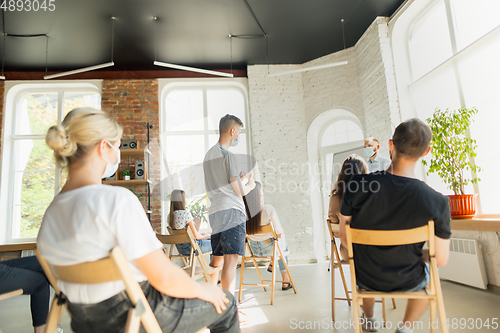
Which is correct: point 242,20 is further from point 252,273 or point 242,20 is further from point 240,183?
point 252,273

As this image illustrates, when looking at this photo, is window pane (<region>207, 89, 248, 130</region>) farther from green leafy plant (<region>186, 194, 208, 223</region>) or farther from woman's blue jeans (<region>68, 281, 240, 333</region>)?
woman's blue jeans (<region>68, 281, 240, 333</region>)

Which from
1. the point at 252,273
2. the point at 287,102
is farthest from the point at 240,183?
the point at 287,102

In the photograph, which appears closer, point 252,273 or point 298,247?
point 252,273

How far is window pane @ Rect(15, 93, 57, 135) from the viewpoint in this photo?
577cm

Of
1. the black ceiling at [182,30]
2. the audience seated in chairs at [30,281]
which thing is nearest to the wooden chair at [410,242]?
the audience seated in chairs at [30,281]

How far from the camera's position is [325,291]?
323 cm

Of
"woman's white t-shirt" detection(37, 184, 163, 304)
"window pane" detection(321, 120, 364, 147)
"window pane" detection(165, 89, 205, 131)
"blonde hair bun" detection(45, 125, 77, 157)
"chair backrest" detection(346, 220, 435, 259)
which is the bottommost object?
"chair backrest" detection(346, 220, 435, 259)

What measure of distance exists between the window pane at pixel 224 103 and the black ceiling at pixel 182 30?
0.60 metres

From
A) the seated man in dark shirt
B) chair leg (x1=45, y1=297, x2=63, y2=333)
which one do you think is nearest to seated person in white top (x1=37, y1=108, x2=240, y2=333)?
chair leg (x1=45, y1=297, x2=63, y2=333)

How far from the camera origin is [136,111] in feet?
18.7

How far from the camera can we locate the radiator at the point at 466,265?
299 centimetres

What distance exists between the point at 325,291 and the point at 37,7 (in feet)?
16.1

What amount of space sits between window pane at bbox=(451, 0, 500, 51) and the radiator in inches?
88.2

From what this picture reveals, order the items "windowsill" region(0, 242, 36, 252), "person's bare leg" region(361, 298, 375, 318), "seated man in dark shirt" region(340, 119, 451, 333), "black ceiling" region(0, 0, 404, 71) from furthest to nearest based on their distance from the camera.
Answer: "windowsill" region(0, 242, 36, 252) → "black ceiling" region(0, 0, 404, 71) → "person's bare leg" region(361, 298, 375, 318) → "seated man in dark shirt" region(340, 119, 451, 333)
